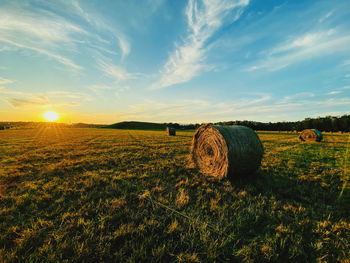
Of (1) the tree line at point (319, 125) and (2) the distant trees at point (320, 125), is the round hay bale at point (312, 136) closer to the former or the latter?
(1) the tree line at point (319, 125)

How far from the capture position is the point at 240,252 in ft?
7.18

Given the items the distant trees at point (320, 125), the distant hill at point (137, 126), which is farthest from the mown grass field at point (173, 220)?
the distant hill at point (137, 126)

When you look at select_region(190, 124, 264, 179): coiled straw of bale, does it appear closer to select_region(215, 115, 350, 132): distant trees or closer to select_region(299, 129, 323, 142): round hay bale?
select_region(299, 129, 323, 142): round hay bale

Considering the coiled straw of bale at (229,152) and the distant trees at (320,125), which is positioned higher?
the distant trees at (320,125)

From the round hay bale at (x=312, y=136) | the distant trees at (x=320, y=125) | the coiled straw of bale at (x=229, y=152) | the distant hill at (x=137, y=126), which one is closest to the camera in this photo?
the coiled straw of bale at (x=229, y=152)

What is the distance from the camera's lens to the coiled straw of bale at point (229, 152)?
16.5ft

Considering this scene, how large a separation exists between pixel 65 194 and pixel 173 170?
11.5ft

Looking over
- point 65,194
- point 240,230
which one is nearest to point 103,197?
point 65,194

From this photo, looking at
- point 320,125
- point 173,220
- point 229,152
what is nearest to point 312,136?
point 229,152

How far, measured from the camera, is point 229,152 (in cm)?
498

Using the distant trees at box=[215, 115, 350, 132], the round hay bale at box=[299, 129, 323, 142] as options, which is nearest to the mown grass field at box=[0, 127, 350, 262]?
the round hay bale at box=[299, 129, 323, 142]

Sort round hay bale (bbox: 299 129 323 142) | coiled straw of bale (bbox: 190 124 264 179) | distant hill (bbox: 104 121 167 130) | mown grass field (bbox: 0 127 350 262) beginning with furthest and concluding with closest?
distant hill (bbox: 104 121 167 130), round hay bale (bbox: 299 129 323 142), coiled straw of bale (bbox: 190 124 264 179), mown grass field (bbox: 0 127 350 262)

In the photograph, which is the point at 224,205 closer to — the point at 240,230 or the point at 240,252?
the point at 240,230

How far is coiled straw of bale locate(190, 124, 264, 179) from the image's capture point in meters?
5.03
